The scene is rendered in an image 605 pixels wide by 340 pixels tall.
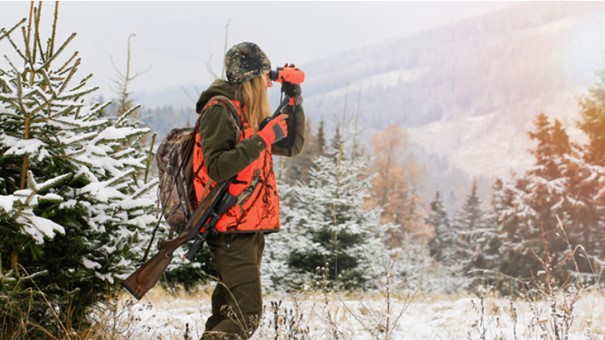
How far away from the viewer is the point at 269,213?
320cm

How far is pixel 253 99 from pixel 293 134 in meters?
0.44

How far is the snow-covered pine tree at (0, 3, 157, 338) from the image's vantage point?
315 cm

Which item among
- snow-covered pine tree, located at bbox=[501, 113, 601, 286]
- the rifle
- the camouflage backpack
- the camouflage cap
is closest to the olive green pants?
the rifle

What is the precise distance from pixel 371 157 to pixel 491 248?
13.0m

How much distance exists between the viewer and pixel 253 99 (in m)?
3.27

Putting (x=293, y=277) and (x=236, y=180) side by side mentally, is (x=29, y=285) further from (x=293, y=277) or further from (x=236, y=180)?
(x=293, y=277)

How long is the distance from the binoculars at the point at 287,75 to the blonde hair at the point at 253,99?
0.12 m

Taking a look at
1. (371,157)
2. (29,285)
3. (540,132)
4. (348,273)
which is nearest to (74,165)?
(29,285)

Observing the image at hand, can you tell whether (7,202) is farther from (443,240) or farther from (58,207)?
(443,240)

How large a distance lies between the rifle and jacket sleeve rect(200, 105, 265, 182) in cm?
15

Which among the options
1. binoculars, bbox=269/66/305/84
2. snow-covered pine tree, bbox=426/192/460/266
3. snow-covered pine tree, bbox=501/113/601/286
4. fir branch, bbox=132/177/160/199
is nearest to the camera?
binoculars, bbox=269/66/305/84

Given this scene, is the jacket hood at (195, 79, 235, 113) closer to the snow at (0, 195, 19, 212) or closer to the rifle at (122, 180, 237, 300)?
the rifle at (122, 180, 237, 300)

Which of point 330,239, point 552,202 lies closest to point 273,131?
point 330,239

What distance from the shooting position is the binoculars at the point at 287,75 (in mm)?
3396
